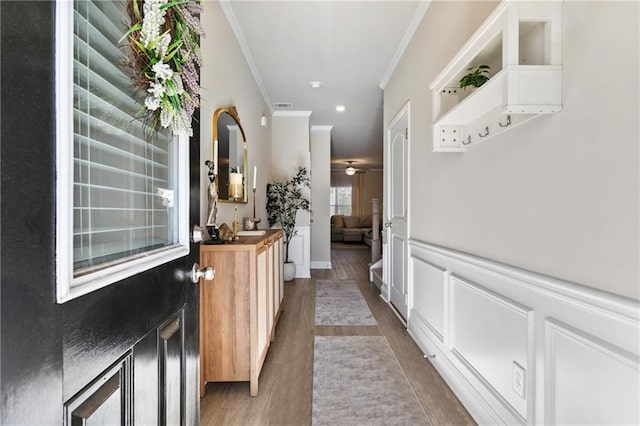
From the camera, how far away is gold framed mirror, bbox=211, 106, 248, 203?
225cm

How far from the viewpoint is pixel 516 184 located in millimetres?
1361

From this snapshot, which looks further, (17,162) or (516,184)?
(516,184)

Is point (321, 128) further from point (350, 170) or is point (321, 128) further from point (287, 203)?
point (350, 170)

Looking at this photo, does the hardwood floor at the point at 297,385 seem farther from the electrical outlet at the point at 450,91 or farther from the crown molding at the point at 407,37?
the crown molding at the point at 407,37

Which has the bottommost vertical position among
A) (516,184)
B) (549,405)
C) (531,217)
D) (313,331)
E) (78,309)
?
(313,331)

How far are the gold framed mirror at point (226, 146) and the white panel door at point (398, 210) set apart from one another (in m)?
1.53

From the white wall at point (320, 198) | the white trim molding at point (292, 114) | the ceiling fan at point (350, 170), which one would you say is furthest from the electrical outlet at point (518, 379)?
the ceiling fan at point (350, 170)

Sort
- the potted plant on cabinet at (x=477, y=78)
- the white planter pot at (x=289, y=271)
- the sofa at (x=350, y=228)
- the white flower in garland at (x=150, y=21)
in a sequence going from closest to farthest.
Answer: the white flower in garland at (x=150, y=21)
the potted plant on cabinet at (x=477, y=78)
the white planter pot at (x=289, y=271)
the sofa at (x=350, y=228)

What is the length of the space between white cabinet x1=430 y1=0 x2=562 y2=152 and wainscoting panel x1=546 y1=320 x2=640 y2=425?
0.78 metres

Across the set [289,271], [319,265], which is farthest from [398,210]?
[319,265]

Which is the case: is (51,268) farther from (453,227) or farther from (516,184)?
(453,227)

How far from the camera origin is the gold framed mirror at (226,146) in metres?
2.25

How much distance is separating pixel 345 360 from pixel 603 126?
1933mm

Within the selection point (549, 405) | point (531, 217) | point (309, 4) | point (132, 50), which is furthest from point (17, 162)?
point (309, 4)
